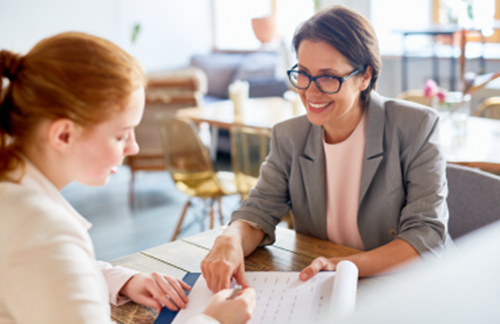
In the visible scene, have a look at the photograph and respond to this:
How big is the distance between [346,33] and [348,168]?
0.38 m

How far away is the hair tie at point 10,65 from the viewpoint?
645mm

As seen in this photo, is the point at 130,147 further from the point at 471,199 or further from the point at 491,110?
the point at 491,110

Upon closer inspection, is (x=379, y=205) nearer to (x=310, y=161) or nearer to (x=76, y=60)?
(x=310, y=161)

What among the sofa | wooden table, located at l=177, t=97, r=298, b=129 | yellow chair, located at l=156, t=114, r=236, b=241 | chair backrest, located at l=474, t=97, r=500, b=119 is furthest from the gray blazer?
the sofa

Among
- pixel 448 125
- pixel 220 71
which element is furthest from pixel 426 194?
pixel 220 71

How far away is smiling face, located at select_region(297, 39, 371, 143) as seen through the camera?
125cm

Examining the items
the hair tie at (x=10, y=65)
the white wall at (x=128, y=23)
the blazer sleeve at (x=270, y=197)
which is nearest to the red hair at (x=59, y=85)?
the hair tie at (x=10, y=65)

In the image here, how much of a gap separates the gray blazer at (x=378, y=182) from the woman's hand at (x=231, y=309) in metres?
0.51

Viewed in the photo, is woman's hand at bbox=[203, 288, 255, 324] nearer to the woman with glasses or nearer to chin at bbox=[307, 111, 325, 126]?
the woman with glasses

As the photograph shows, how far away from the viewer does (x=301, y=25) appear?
52.0 inches

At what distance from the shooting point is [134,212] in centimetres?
399

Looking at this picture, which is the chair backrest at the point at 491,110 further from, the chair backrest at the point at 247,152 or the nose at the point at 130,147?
the nose at the point at 130,147

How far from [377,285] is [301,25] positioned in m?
0.70

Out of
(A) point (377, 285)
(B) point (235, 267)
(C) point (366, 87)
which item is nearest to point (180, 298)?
(B) point (235, 267)
